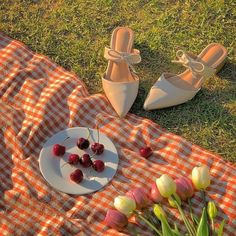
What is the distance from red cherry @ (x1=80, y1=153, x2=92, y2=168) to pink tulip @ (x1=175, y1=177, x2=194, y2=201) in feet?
1.48

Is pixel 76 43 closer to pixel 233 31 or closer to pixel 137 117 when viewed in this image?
pixel 137 117

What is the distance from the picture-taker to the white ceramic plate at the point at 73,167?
2.22 m

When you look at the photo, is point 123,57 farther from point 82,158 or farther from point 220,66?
point 82,158

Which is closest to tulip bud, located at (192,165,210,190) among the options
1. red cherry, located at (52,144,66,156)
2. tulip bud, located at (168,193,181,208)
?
tulip bud, located at (168,193,181,208)

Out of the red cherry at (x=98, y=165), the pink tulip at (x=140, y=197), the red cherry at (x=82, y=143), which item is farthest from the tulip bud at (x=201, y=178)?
the red cherry at (x=82, y=143)

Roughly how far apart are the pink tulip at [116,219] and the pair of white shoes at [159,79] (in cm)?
63

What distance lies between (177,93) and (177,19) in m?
0.69

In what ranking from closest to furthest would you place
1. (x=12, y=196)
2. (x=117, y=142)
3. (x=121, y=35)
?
(x=12, y=196) < (x=117, y=142) < (x=121, y=35)

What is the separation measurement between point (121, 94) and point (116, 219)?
2.54 ft

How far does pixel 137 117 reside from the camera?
8.11 ft

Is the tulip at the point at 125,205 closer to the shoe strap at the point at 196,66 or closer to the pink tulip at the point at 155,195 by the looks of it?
the pink tulip at the point at 155,195

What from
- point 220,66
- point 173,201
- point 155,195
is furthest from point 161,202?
point 220,66

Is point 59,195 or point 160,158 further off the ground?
point 160,158

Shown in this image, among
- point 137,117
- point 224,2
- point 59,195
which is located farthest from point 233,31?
point 59,195
